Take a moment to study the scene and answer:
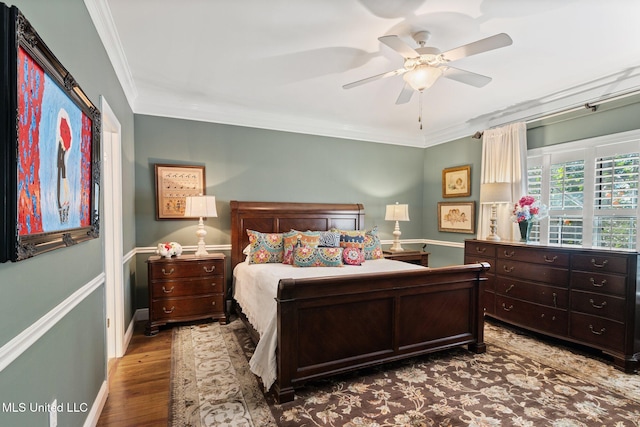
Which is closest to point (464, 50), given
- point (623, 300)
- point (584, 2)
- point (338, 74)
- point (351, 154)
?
point (584, 2)

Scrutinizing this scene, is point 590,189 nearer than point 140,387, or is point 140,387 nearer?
point 140,387

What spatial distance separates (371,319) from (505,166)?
114 inches

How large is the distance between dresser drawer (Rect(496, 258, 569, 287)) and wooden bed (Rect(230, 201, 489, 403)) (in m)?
0.77

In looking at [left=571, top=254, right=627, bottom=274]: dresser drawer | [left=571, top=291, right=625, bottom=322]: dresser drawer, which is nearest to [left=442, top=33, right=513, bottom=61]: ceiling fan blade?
[left=571, top=254, right=627, bottom=274]: dresser drawer

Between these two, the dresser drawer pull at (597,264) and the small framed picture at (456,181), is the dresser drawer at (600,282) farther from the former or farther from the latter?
the small framed picture at (456,181)

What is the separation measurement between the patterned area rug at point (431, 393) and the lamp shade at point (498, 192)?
1.64 meters

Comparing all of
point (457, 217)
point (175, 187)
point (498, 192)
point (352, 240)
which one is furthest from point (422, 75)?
point (175, 187)

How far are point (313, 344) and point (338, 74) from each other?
250 cm

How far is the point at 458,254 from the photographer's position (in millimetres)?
4832

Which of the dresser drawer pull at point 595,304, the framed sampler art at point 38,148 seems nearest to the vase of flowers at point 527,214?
the dresser drawer pull at point 595,304

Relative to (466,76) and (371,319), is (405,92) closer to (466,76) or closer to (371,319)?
(466,76)

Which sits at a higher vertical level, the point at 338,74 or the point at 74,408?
the point at 338,74

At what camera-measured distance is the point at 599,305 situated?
2.82 m

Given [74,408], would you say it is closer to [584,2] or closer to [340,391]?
[340,391]
